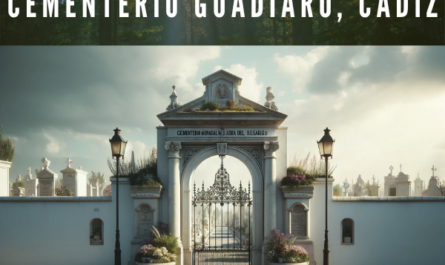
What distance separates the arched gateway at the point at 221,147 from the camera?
615 inches

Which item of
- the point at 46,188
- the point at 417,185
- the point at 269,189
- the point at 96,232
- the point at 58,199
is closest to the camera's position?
the point at 269,189

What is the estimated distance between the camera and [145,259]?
14414mm

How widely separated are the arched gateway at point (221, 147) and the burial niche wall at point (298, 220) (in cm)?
43

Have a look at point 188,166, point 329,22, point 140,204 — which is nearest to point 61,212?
point 140,204

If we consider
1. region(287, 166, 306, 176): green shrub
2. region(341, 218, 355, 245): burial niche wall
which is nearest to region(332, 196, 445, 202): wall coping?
region(341, 218, 355, 245): burial niche wall

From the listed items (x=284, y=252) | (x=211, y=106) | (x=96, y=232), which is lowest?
(x=284, y=252)

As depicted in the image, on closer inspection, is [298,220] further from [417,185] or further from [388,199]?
[417,185]

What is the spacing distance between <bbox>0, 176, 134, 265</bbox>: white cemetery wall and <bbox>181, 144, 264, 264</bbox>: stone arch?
2.10 meters

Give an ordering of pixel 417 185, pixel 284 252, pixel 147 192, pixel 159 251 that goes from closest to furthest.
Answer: pixel 159 251
pixel 284 252
pixel 147 192
pixel 417 185

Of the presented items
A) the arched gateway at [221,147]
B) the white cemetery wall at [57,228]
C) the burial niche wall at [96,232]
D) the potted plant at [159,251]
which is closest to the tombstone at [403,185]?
the arched gateway at [221,147]

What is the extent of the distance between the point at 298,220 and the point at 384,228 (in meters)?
3.46

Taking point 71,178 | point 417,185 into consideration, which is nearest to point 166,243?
point 71,178

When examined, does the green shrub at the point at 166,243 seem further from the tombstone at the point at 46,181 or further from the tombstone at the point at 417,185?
the tombstone at the point at 417,185

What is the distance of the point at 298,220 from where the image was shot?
1580 cm
